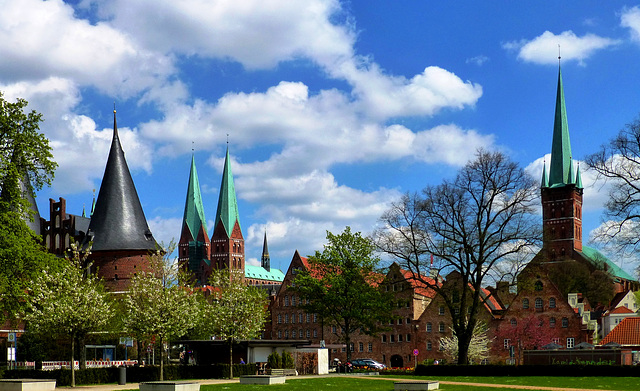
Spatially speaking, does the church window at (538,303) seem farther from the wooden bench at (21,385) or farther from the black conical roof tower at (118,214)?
the wooden bench at (21,385)

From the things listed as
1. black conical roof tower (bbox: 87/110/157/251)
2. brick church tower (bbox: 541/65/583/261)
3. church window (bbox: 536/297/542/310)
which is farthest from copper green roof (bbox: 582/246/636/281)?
black conical roof tower (bbox: 87/110/157/251)

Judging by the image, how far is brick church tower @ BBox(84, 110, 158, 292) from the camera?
245 ft

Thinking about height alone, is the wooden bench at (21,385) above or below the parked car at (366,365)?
above

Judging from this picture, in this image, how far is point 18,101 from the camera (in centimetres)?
4216

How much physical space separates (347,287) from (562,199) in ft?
328

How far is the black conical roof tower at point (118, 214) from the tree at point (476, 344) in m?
32.2

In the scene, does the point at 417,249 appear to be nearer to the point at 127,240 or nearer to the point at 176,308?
the point at 176,308

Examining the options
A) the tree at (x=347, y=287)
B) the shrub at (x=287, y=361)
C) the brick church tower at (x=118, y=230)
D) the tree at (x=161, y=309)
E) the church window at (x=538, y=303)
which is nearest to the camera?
the tree at (x=161, y=309)

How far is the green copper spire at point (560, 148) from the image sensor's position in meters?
149

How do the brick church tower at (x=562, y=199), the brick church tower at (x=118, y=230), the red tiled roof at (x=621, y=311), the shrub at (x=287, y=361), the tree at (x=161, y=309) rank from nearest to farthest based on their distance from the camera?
the tree at (x=161, y=309) < the shrub at (x=287, y=361) < the brick church tower at (x=118, y=230) < the red tiled roof at (x=621, y=311) < the brick church tower at (x=562, y=199)

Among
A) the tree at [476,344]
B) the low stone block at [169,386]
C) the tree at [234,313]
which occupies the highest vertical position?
the tree at [234,313]

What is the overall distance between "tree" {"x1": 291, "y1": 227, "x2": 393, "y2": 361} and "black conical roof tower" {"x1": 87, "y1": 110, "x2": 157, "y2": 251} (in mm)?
17481

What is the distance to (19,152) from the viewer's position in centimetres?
4188

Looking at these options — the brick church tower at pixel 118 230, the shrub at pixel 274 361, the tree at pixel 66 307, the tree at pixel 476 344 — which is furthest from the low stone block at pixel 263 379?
the tree at pixel 476 344
